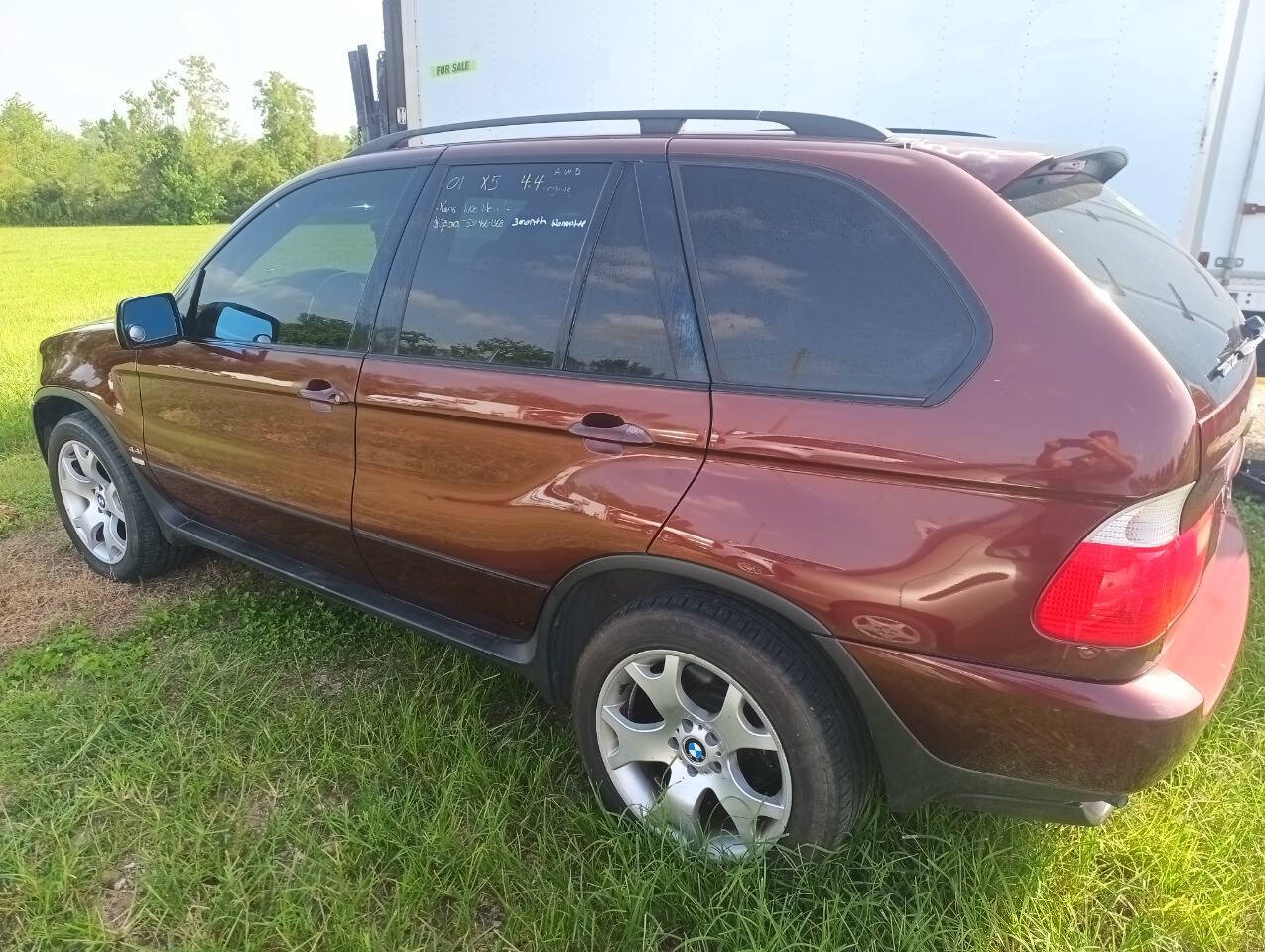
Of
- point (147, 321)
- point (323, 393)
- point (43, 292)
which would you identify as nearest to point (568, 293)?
point (323, 393)

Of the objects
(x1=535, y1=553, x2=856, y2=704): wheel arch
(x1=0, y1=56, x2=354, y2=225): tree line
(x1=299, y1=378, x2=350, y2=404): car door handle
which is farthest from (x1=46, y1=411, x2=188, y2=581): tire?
(x1=0, y1=56, x2=354, y2=225): tree line

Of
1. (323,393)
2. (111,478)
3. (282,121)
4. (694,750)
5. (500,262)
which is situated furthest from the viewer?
(282,121)

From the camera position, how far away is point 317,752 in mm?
2531

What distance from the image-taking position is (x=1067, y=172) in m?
2.04

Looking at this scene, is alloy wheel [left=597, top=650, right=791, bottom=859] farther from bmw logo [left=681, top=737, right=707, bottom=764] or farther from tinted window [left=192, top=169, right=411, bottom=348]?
tinted window [left=192, top=169, right=411, bottom=348]

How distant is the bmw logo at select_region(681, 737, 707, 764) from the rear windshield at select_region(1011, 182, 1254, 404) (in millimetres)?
1316

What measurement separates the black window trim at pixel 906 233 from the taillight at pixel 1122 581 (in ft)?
1.28

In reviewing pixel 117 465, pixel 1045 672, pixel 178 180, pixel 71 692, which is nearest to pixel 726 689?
pixel 1045 672

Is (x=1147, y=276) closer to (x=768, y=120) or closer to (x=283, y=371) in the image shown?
(x=768, y=120)

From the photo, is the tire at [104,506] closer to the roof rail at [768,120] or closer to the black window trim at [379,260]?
the black window trim at [379,260]

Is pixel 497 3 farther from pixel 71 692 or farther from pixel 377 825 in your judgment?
pixel 377 825

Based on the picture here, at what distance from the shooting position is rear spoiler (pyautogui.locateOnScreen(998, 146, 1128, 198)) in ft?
6.07

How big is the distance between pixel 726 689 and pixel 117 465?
2.81 m

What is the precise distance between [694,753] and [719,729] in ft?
0.45
